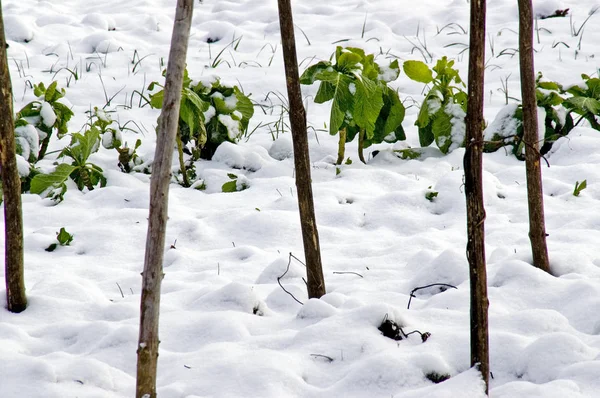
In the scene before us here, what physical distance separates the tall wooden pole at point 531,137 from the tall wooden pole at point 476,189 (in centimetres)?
69

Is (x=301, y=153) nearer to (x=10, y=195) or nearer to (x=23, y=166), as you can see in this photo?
(x=10, y=195)

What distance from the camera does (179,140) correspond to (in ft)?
12.4

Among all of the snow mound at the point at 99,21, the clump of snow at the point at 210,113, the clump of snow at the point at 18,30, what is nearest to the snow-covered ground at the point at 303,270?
the clump of snow at the point at 210,113

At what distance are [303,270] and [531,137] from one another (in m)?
1.02

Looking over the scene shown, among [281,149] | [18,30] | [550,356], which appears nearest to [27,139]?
[281,149]

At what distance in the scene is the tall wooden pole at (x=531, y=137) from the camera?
2.50 m

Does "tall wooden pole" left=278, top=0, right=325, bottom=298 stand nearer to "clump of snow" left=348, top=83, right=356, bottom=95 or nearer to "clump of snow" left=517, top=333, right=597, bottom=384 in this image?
"clump of snow" left=517, top=333, right=597, bottom=384

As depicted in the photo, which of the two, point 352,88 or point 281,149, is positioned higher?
point 352,88

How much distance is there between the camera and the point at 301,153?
241cm

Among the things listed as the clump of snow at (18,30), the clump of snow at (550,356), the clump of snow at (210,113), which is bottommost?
the clump of snow at (550,356)

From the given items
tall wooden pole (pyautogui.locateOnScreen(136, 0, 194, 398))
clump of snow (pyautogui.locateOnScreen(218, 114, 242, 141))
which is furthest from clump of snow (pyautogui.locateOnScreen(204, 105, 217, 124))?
tall wooden pole (pyautogui.locateOnScreen(136, 0, 194, 398))

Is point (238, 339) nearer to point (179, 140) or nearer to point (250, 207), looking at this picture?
point (250, 207)

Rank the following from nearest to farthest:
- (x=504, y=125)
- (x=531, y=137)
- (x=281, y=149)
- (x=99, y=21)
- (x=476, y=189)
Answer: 1. (x=476, y=189)
2. (x=531, y=137)
3. (x=504, y=125)
4. (x=281, y=149)
5. (x=99, y=21)

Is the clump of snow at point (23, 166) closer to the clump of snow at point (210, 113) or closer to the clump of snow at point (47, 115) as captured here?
the clump of snow at point (47, 115)
